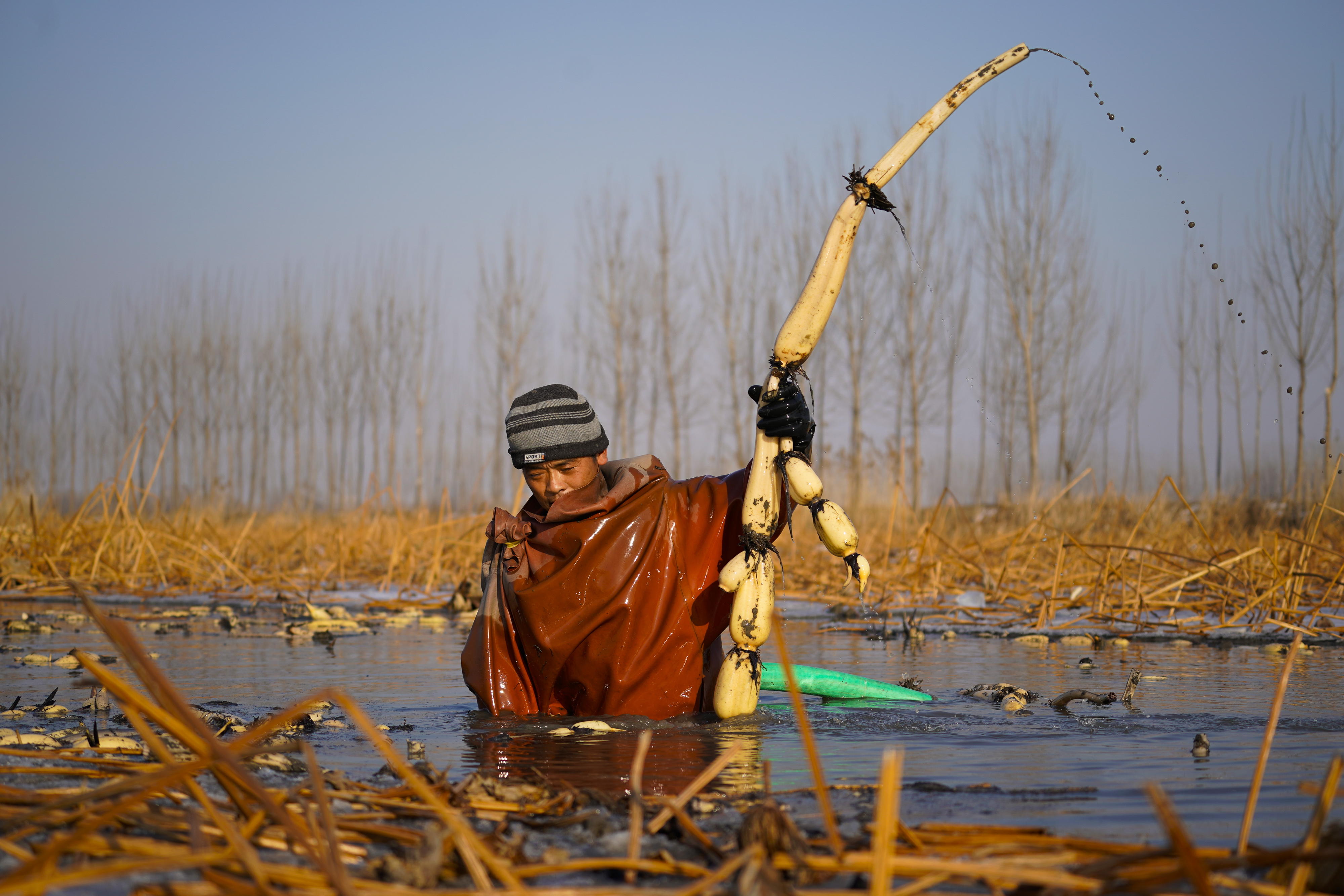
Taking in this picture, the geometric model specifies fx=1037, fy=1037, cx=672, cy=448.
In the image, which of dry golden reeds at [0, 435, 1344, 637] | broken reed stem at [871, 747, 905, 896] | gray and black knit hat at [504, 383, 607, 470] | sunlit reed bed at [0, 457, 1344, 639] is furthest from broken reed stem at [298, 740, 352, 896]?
A: dry golden reeds at [0, 435, 1344, 637]

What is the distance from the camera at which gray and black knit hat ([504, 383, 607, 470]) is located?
350cm

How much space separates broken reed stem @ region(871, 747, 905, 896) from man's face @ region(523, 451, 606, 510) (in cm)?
234

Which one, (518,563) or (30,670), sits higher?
(518,563)

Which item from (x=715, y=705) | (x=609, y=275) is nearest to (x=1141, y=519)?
(x=715, y=705)

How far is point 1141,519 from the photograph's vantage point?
5.81 metres

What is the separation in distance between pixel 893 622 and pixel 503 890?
18.3 ft

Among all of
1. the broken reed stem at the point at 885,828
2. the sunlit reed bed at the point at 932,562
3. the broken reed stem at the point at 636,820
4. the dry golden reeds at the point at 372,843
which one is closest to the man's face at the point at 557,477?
the sunlit reed bed at the point at 932,562

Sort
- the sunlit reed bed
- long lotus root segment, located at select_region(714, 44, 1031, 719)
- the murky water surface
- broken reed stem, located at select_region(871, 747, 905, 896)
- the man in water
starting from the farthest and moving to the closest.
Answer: the sunlit reed bed → the man in water → long lotus root segment, located at select_region(714, 44, 1031, 719) → the murky water surface → broken reed stem, located at select_region(871, 747, 905, 896)

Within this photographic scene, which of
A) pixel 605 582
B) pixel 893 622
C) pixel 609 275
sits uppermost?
pixel 609 275

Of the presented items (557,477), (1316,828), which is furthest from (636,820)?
(557,477)

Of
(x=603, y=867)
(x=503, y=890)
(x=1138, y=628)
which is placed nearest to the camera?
(x=503, y=890)

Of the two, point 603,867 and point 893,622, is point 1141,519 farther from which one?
point 603,867

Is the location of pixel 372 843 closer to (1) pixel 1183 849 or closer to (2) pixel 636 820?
(2) pixel 636 820

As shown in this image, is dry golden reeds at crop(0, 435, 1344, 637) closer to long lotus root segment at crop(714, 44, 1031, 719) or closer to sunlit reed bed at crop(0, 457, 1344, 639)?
sunlit reed bed at crop(0, 457, 1344, 639)
